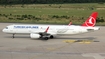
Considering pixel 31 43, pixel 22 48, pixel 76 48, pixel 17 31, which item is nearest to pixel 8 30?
pixel 17 31

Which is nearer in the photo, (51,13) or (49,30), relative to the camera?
(49,30)

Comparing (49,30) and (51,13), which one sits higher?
→ (49,30)

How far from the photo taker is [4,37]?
51250mm

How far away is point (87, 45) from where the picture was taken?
43469 millimetres

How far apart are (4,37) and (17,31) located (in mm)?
3582

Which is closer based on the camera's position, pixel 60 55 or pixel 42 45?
pixel 60 55

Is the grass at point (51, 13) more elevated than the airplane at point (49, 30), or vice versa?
the airplane at point (49, 30)

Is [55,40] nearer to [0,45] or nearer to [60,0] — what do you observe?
[0,45]

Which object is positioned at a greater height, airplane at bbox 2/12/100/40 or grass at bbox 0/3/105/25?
airplane at bbox 2/12/100/40

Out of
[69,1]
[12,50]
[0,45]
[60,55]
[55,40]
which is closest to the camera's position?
[60,55]

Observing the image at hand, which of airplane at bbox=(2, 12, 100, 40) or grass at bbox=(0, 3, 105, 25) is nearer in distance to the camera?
airplane at bbox=(2, 12, 100, 40)

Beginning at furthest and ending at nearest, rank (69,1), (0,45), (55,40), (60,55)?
1. (69,1)
2. (55,40)
3. (0,45)
4. (60,55)

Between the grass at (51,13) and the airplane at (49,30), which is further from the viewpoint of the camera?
the grass at (51,13)

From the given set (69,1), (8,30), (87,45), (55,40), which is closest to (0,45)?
(8,30)
